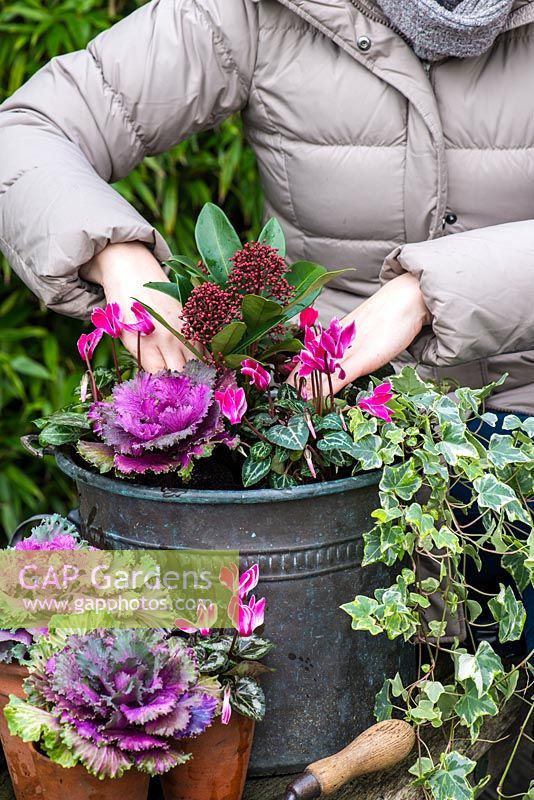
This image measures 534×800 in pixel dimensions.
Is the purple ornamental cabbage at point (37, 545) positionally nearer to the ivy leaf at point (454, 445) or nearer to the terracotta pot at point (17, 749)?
the terracotta pot at point (17, 749)

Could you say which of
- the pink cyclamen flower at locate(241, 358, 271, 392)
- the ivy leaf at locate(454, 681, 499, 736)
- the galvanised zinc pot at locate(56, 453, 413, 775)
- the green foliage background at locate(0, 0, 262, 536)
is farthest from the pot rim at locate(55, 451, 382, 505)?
the green foliage background at locate(0, 0, 262, 536)

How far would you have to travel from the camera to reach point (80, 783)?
879mm

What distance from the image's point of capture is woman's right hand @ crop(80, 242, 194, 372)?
1071mm

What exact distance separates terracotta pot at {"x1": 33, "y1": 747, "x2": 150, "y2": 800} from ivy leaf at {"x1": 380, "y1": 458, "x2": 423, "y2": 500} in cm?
35

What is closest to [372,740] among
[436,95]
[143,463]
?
[143,463]

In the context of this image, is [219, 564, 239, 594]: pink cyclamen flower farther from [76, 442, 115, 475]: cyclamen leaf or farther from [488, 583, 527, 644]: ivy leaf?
[488, 583, 527, 644]: ivy leaf

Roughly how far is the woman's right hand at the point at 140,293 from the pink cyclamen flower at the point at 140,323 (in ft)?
0.07

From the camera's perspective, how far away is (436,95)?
128 cm

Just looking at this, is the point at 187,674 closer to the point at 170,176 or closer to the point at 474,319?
the point at 474,319

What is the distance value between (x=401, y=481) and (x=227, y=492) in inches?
6.5

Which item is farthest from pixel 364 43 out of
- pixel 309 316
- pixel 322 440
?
pixel 322 440

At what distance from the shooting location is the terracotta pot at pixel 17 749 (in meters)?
0.92

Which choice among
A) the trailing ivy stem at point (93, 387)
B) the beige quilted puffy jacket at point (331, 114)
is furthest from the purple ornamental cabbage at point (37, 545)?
the beige quilted puffy jacket at point (331, 114)

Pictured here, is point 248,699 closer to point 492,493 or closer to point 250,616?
point 250,616
